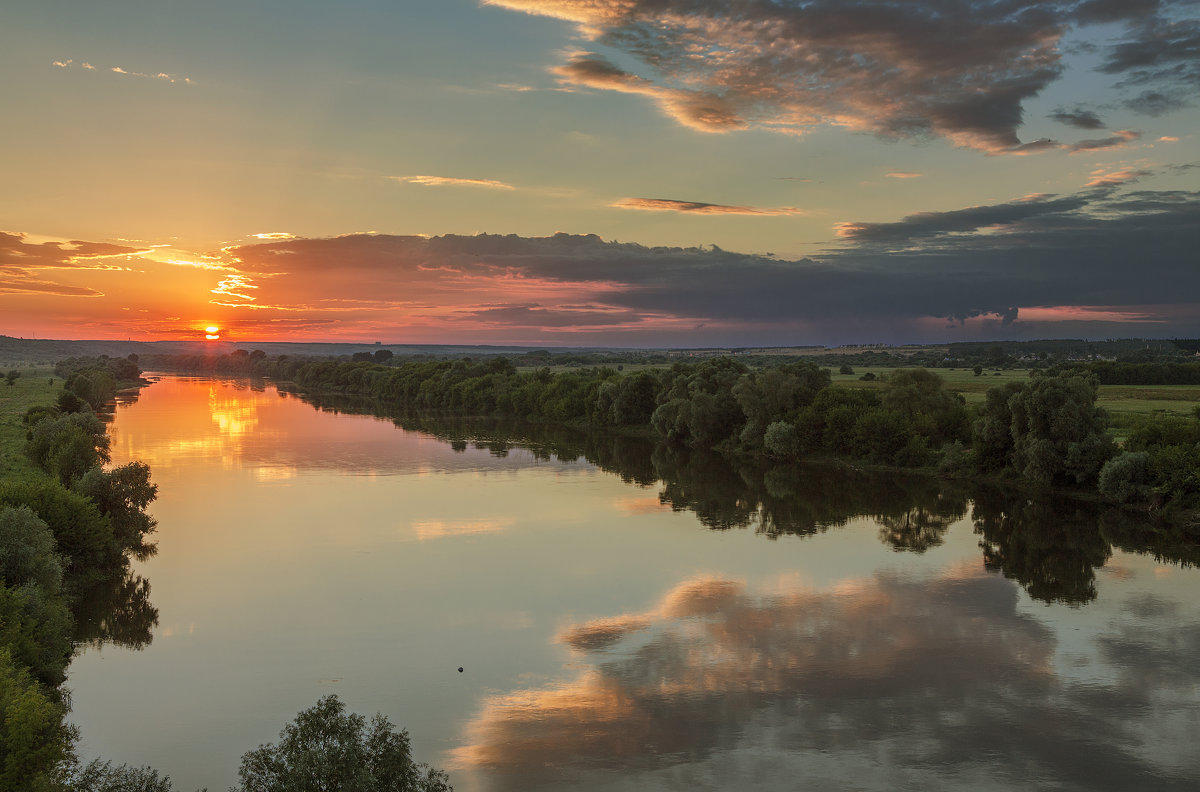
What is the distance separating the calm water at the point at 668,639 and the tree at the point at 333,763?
4.56 metres

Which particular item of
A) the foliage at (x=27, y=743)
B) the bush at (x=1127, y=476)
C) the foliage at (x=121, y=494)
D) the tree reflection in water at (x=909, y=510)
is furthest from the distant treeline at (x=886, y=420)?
the foliage at (x=27, y=743)

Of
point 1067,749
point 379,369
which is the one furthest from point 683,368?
point 379,369

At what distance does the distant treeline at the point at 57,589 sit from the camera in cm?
1609

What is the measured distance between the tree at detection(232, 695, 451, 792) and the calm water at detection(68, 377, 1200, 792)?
4558mm

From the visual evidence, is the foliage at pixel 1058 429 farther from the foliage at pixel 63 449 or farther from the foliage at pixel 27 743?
the foliage at pixel 63 449

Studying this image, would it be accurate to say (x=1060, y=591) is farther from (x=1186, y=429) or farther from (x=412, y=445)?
(x=412, y=445)

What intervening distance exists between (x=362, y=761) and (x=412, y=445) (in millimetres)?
67735

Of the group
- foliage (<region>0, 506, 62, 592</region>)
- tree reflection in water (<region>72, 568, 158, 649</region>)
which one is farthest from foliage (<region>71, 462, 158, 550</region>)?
foliage (<region>0, 506, 62, 592</region>)

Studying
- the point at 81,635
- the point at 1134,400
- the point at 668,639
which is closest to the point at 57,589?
the point at 81,635

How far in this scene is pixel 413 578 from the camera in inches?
1415

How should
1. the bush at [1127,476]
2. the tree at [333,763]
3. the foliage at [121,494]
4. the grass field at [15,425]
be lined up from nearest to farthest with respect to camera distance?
the tree at [333,763], the foliage at [121,494], the grass field at [15,425], the bush at [1127,476]

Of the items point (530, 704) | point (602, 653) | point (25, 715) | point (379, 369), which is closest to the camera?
point (25, 715)

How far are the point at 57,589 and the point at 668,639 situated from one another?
2012 centimetres

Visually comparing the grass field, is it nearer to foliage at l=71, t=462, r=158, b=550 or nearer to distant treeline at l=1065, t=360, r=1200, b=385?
foliage at l=71, t=462, r=158, b=550
